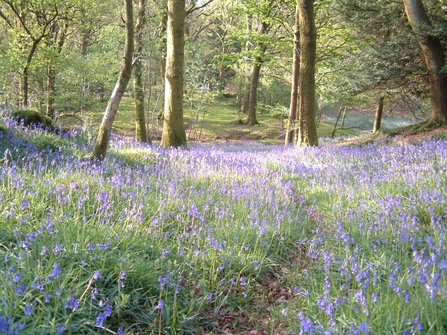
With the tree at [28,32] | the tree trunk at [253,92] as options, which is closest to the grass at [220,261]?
the tree at [28,32]

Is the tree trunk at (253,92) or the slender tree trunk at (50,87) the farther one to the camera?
the tree trunk at (253,92)

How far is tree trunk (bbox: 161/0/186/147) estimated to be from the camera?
10.5 metres

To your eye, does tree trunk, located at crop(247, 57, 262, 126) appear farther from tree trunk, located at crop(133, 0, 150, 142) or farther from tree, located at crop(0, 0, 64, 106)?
tree, located at crop(0, 0, 64, 106)

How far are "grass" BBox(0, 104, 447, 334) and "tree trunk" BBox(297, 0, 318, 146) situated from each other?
651 centimetres

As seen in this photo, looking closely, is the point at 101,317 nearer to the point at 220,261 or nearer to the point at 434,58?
the point at 220,261

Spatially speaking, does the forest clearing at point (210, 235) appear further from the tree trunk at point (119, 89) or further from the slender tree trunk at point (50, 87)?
the slender tree trunk at point (50, 87)

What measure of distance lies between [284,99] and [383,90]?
99.8 ft

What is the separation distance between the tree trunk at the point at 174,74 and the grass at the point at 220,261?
553 cm

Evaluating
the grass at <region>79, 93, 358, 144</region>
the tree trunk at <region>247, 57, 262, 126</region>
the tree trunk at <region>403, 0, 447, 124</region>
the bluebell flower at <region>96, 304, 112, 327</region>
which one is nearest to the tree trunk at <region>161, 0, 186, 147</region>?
the tree trunk at <region>403, 0, 447, 124</region>

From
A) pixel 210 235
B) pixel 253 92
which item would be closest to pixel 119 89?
pixel 210 235

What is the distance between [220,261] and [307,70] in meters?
9.46

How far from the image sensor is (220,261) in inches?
127

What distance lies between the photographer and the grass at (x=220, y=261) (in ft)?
6.94

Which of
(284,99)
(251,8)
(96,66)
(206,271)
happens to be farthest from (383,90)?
(284,99)
